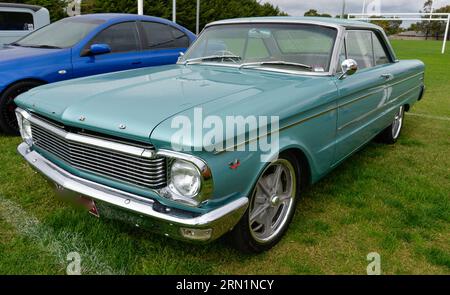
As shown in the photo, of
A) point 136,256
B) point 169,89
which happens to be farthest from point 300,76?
point 136,256

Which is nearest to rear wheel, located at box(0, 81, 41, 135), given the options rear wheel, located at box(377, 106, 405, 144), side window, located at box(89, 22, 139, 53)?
side window, located at box(89, 22, 139, 53)

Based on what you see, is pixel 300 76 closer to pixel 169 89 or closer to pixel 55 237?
pixel 169 89

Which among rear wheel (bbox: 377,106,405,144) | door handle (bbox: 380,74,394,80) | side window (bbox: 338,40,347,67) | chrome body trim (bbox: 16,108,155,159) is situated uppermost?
side window (bbox: 338,40,347,67)

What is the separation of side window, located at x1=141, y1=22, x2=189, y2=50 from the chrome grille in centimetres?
376

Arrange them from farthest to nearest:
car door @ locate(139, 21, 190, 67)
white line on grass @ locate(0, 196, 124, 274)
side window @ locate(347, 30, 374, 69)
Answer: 1. car door @ locate(139, 21, 190, 67)
2. side window @ locate(347, 30, 374, 69)
3. white line on grass @ locate(0, 196, 124, 274)

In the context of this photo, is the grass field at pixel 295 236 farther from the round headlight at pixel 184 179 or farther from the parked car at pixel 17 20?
the parked car at pixel 17 20

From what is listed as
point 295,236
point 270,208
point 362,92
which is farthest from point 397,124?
point 270,208

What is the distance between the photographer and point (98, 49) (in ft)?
17.0

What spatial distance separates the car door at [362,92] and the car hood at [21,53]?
3.82 meters

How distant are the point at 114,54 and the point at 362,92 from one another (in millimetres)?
3598

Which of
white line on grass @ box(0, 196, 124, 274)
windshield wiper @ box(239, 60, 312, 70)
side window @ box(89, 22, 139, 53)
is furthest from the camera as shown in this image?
side window @ box(89, 22, 139, 53)

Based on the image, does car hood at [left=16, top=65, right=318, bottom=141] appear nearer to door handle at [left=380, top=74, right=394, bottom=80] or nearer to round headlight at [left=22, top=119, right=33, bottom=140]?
round headlight at [left=22, top=119, right=33, bottom=140]

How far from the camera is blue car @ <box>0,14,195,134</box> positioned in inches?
190

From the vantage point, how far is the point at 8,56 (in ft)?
16.3
